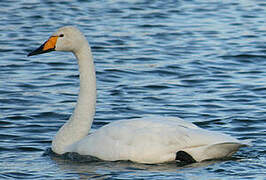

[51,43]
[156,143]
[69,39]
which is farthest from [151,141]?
[51,43]

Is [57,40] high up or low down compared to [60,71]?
up

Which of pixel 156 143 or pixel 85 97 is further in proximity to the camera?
pixel 85 97

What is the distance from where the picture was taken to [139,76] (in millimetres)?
13148

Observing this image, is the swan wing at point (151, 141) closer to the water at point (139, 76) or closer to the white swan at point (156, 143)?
the white swan at point (156, 143)

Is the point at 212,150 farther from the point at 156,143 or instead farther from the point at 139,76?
the point at 139,76

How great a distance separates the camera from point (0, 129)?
9.79 metres

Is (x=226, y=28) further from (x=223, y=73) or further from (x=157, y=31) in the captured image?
(x=223, y=73)

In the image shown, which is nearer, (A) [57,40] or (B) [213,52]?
(A) [57,40]

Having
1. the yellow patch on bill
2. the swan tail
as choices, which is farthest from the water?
the yellow patch on bill

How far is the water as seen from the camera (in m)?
8.13

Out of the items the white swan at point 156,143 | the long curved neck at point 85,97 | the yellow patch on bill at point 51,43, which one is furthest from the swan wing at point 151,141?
the yellow patch on bill at point 51,43

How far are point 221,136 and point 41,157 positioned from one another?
2071 mm

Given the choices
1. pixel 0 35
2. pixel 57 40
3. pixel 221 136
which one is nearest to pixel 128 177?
pixel 221 136

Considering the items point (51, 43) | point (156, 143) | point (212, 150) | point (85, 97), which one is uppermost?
point (51, 43)
